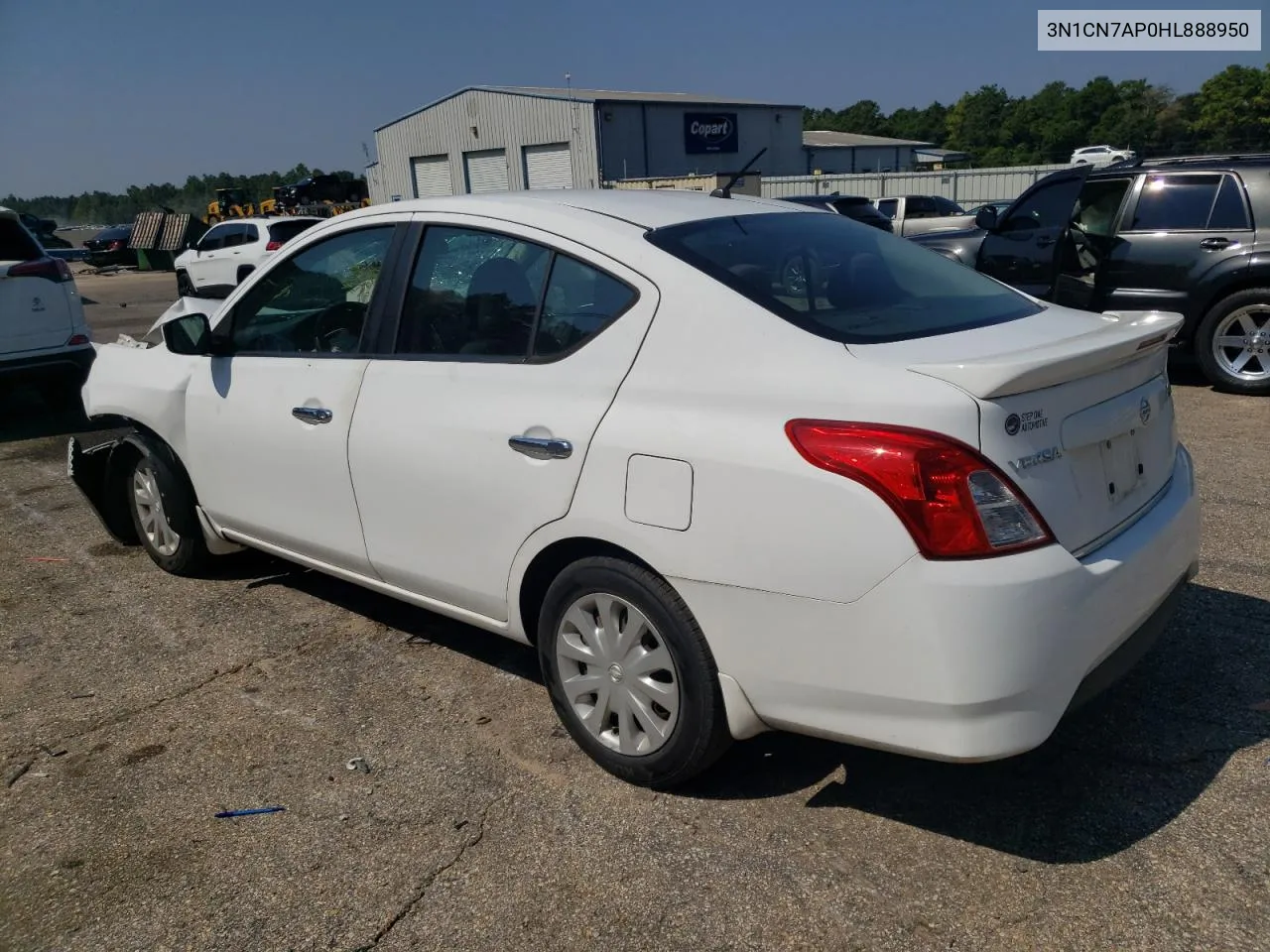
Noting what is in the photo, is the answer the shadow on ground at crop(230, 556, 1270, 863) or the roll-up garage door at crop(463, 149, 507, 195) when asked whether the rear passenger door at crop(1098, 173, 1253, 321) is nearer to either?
the shadow on ground at crop(230, 556, 1270, 863)

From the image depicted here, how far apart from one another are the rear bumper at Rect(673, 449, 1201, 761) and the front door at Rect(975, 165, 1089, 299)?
711 centimetres

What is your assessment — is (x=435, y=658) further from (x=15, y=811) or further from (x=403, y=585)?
(x=15, y=811)

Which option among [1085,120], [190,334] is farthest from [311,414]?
[1085,120]

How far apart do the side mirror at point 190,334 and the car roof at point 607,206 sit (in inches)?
35.6

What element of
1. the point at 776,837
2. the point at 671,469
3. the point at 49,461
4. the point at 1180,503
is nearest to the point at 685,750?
the point at 776,837

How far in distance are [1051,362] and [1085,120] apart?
85748 mm

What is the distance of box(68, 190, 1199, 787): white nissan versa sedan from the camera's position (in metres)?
2.38

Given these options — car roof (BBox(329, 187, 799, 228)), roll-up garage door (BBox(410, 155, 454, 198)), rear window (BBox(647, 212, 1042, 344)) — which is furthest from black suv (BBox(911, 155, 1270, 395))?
roll-up garage door (BBox(410, 155, 454, 198))

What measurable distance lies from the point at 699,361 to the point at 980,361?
720mm

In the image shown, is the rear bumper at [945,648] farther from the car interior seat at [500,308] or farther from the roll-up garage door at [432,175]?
the roll-up garage door at [432,175]

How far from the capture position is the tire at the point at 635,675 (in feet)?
9.04

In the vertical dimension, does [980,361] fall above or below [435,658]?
above

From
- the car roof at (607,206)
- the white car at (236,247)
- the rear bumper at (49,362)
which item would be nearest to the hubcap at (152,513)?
the car roof at (607,206)

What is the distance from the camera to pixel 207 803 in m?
3.13
